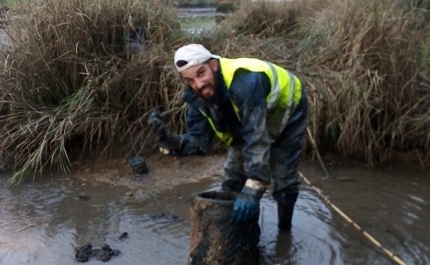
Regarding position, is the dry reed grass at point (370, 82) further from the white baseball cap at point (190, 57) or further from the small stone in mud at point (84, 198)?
the white baseball cap at point (190, 57)

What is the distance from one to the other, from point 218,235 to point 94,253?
110cm

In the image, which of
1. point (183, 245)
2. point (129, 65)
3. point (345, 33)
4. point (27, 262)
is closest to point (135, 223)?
point (183, 245)

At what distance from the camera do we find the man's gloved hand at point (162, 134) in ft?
14.2

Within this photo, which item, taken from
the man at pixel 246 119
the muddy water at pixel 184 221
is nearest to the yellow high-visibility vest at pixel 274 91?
the man at pixel 246 119

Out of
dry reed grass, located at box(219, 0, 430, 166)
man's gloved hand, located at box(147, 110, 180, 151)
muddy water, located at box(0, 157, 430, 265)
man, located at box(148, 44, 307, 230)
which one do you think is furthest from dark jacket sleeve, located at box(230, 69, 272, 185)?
dry reed grass, located at box(219, 0, 430, 166)

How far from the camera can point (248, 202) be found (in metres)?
4.06

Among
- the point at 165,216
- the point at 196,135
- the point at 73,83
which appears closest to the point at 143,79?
the point at 73,83

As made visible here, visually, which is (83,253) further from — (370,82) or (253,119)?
(370,82)

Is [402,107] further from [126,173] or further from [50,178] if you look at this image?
[50,178]

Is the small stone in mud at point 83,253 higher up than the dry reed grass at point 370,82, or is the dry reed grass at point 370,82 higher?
the dry reed grass at point 370,82

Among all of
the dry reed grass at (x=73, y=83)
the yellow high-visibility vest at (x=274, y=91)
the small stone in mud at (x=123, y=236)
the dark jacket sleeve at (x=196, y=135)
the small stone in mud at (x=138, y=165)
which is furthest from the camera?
the dry reed grass at (x=73, y=83)

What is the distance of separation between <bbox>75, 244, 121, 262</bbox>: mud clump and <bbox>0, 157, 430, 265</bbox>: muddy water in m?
0.05

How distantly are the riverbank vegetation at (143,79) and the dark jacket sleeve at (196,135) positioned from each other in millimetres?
2180

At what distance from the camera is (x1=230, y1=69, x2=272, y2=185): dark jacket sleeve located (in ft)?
13.4
